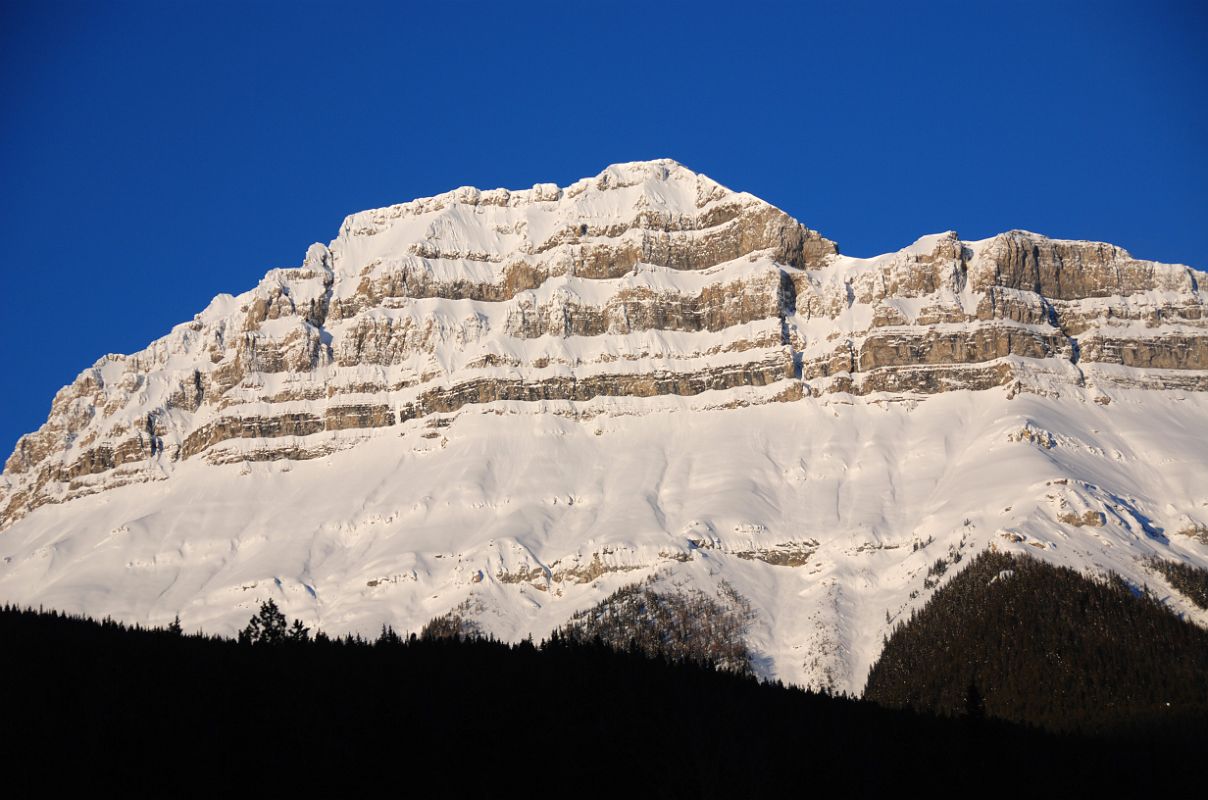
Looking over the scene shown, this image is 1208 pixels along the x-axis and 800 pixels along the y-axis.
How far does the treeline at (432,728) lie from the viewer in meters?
93.9

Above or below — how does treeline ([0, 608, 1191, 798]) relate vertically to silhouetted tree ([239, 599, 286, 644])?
below

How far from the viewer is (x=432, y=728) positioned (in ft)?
354

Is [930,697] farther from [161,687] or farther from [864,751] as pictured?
[161,687]

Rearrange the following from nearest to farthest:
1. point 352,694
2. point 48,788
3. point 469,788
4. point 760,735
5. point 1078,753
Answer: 1. point 48,788
2. point 469,788
3. point 352,694
4. point 760,735
5. point 1078,753

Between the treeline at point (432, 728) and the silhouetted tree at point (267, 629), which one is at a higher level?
the silhouetted tree at point (267, 629)

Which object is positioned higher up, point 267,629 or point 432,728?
point 267,629

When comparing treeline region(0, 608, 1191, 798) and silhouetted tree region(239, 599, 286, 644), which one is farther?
silhouetted tree region(239, 599, 286, 644)

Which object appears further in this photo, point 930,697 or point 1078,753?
point 930,697

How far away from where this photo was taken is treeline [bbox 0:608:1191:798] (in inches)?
3698

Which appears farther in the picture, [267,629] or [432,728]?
[267,629]

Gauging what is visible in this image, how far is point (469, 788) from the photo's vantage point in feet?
329

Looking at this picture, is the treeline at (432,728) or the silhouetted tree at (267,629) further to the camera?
the silhouetted tree at (267,629)

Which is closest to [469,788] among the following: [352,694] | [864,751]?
[352,694]

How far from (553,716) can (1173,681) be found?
104785 millimetres
